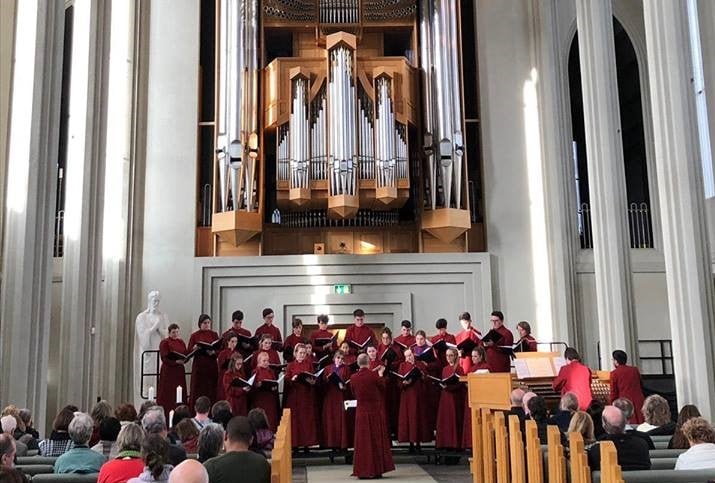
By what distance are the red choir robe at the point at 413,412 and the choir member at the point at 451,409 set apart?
42 centimetres

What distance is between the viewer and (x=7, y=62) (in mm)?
13453

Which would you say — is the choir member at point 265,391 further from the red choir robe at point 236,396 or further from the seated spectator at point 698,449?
the seated spectator at point 698,449

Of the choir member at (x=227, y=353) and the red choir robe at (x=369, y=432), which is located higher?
the choir member at (x=227, y=353)

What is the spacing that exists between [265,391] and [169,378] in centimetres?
215

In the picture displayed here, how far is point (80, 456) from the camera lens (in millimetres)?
5301

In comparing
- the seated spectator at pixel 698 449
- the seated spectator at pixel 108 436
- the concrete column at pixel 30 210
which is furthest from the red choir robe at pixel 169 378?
the seated spectator at pixel 698 449

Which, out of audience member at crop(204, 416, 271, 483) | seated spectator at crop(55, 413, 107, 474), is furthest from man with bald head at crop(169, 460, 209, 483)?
seated spectator at crop(55, 413, 107, 474)

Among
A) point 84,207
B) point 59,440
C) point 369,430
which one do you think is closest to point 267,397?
point 369,430

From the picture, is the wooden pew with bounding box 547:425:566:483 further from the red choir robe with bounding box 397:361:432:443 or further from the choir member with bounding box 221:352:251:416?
the red choir robe with bounding box 397:361:432:443

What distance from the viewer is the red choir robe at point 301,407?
11430 mm

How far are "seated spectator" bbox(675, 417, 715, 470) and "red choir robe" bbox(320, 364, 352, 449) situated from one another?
21.7ft

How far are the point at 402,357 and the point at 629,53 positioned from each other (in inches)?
366

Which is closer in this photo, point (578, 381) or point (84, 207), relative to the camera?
point (578, 381)

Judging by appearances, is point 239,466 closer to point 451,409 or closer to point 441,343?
point 451,409
